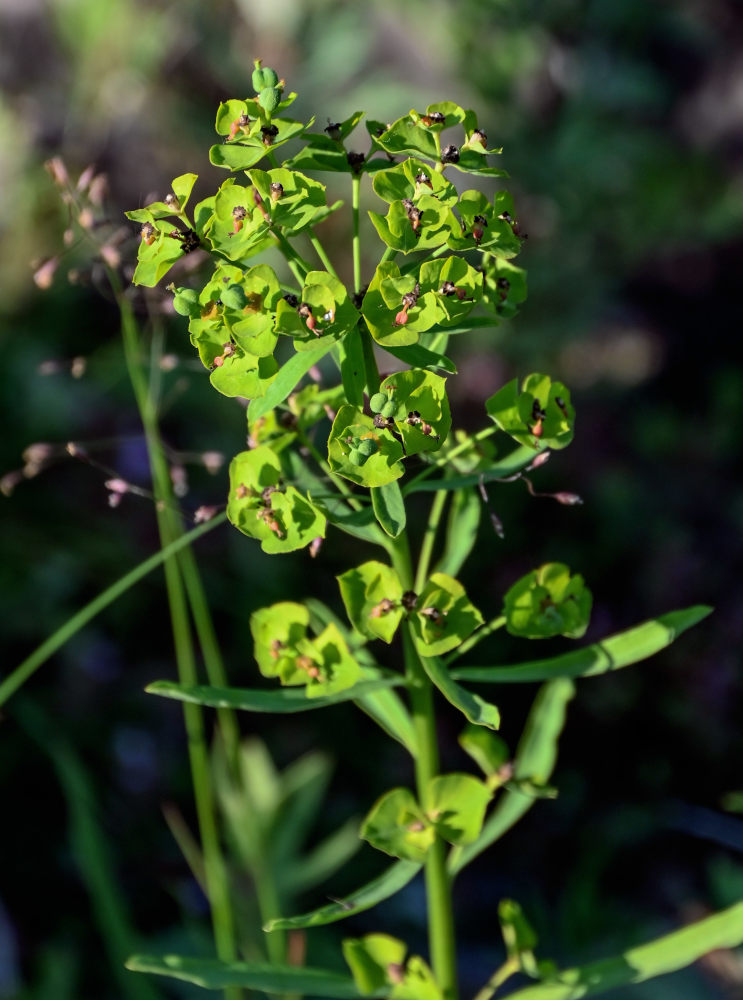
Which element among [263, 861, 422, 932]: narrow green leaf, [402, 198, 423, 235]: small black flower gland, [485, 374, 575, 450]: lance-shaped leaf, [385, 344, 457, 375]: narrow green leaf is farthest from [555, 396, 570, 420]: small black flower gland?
[263, 861, 422, 932]: narrow green leaf

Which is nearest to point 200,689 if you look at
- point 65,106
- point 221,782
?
point 221,782

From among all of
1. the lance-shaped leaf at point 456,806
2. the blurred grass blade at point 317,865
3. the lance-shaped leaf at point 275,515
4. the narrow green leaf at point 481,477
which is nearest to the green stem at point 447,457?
the narrow green leaf at point 481,477

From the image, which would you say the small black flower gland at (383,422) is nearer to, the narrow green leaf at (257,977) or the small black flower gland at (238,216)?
the small black flower gland at (238,216)

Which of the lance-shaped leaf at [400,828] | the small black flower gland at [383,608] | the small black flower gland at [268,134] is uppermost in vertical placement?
the small black flower gland at [268,134]

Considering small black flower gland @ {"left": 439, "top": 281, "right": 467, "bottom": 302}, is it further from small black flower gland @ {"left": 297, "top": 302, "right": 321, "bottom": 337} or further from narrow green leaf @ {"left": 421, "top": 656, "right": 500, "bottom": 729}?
narrow green leaf @ {"left": 421, "top": 656, "right": 500, "bottom": 729}

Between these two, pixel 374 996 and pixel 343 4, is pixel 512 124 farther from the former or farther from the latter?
pixel 374 996

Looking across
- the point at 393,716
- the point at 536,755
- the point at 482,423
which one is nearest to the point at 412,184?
the point at 393,716
